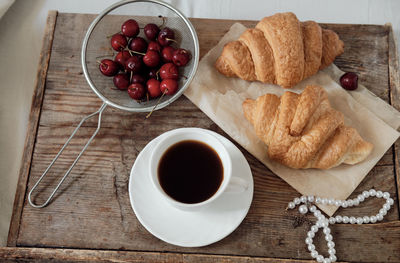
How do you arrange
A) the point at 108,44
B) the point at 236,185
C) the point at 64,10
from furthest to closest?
1. the point at 64,10
2. the point at 108,44
3. the point at 236,185

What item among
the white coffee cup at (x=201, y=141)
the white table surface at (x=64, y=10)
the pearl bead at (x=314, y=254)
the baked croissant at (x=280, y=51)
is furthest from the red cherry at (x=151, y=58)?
the pearl bead at (x=314, y=254)

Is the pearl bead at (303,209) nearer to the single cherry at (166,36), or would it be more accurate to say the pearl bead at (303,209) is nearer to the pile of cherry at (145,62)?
the pile of cherry at (145,62)

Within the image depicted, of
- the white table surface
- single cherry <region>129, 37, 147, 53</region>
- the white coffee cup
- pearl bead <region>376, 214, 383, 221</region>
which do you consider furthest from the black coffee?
the white table surface

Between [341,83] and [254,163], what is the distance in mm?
416

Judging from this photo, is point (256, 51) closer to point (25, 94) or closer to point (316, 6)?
point (316, 6)

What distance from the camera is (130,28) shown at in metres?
1.28

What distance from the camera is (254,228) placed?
1163mm

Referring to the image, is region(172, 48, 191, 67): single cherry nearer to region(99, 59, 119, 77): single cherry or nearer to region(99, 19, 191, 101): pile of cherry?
region(99, 19, 191, 101): pile of cherry

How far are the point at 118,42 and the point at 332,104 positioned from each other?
2.49 ft

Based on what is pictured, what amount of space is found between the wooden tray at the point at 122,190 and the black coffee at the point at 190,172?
0.19m

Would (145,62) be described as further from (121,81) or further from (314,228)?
Result: (314,228)

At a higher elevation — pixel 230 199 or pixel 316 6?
pixel 316 6

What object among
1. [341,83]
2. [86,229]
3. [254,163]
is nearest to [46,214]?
[86,229]

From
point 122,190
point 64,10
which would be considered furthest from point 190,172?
point 64,10
